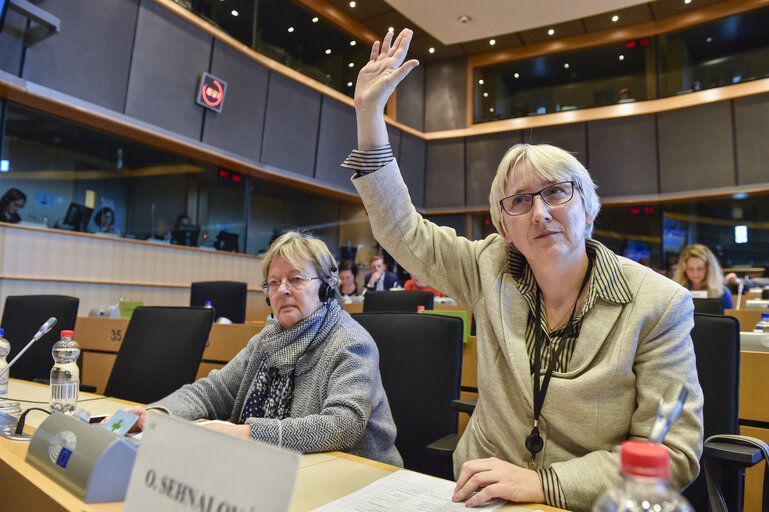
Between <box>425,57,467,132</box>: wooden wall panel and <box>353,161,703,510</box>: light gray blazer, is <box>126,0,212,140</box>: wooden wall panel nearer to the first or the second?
<box>425,57,467,132</box>: wooden wall panel

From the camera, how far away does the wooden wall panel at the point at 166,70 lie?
16.2 ft

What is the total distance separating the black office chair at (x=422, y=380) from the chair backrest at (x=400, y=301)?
1384 mm

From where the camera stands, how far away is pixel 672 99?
23.2ft

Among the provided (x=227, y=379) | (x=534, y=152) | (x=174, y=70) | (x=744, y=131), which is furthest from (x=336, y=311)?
(x=744, y=131)

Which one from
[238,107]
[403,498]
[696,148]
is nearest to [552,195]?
[403,498]

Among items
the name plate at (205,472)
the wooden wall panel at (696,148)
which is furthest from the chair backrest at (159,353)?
the wooden wall panel at (696,148)

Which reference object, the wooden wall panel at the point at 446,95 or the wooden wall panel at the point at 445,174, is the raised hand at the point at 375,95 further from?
the wooden wall panel at the point at 446,95

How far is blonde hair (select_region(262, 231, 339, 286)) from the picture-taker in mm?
1534

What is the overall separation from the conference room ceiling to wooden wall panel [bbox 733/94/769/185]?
56.0 inches

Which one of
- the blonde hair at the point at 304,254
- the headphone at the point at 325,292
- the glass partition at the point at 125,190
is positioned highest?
the glass partition at the point at 125,190

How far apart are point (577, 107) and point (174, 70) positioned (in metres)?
5.51

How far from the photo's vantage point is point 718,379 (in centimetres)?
127

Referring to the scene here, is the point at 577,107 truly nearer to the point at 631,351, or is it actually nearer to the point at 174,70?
the point at 174,70

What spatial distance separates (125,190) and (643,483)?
18.3 feet
